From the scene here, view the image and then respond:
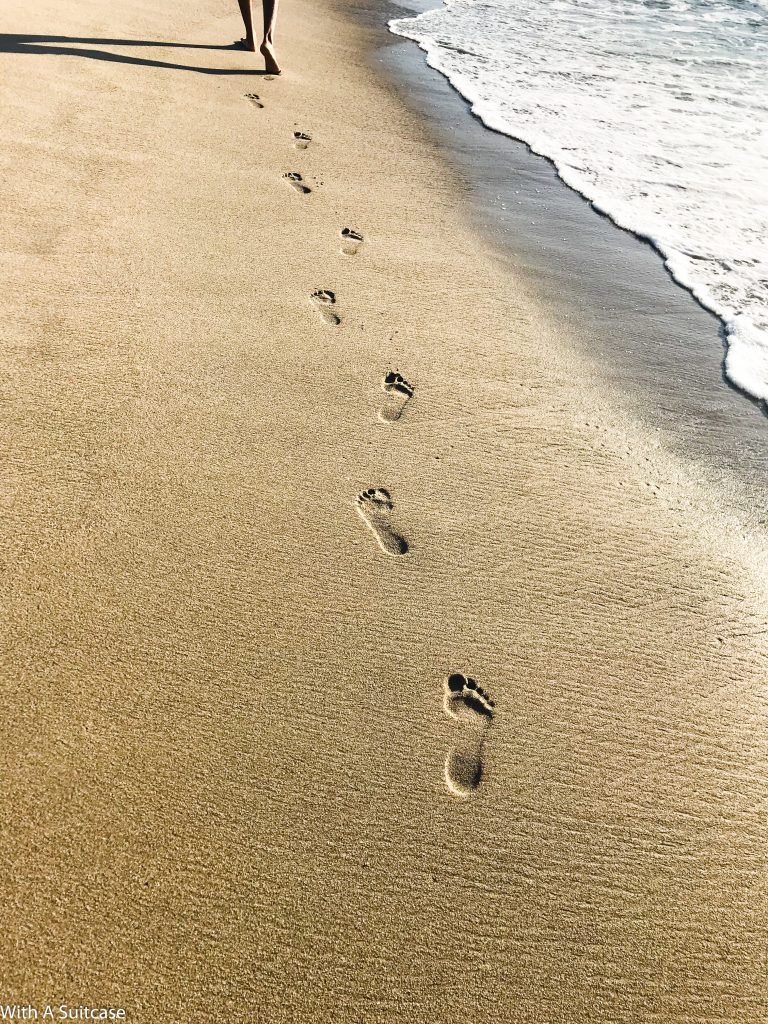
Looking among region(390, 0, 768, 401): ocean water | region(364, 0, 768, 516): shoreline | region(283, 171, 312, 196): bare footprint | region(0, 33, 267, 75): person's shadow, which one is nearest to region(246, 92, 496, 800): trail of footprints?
region(283, 171, 312, 196): bare footprint

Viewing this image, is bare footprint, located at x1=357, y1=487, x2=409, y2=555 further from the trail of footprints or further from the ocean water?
the ocean water

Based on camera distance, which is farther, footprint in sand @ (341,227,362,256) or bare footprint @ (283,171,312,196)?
bare footprint @ (283,171,312,196)

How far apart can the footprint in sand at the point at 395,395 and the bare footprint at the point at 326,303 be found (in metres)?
0.36

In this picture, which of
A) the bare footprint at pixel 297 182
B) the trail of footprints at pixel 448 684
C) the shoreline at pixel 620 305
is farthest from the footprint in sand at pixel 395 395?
the bare footprint at pixel 297 182

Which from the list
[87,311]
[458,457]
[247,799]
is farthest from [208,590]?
[87,311]

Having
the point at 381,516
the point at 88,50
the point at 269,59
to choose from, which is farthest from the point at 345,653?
the point at 269,59

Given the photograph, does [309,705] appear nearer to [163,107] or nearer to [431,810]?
[431,810]

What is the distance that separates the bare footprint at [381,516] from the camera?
6.61ft

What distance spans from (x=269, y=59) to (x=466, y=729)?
4787 mm

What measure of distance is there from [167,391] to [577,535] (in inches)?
51.0

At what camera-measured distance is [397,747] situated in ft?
5.17

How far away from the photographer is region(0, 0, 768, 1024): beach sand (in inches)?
51.1

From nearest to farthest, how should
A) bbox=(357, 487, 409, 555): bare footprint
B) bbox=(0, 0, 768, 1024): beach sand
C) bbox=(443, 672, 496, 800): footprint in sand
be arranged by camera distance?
bbox=(0, 0, 768, 1024): beach sand → bbox=(443, 672, 496, 800): footprint in sand → bbox=(357, 487, 409, 555): bare footprint

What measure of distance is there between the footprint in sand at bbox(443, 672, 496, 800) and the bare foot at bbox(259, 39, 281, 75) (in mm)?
4620
